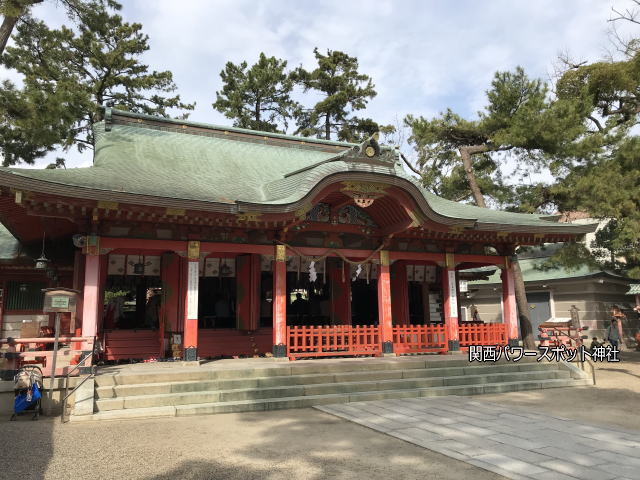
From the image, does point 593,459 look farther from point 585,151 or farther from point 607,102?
point 607,102

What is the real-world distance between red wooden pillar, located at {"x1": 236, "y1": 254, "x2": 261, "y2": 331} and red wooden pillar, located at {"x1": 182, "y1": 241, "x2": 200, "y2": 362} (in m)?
2.41

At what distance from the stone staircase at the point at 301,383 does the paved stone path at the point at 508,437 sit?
71cm

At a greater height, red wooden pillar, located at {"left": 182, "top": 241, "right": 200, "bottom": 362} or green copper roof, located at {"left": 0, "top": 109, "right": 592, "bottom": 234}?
green copper roof, located at {"left": 0, "top": 109, "right": 592, "bottom": 234}

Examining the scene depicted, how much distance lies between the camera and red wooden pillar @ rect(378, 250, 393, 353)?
1248cm

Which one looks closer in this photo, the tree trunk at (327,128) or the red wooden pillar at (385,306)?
the red wooden pillar at (385,306)

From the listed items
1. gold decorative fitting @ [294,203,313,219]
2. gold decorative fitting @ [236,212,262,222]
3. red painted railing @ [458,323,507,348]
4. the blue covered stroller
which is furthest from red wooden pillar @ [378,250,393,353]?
the blue covered stroller

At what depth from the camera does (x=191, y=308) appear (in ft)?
35.2

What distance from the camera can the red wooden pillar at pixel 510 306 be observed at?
13.8 metres

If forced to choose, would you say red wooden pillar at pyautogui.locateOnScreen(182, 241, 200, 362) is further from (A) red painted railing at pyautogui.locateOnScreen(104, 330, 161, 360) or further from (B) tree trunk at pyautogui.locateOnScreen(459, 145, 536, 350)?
(B) tree trunk at pyautogui.locateOnScreen(459, 145, 536, 350)

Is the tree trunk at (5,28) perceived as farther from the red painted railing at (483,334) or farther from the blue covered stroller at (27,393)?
the red painted railing at (483,334)

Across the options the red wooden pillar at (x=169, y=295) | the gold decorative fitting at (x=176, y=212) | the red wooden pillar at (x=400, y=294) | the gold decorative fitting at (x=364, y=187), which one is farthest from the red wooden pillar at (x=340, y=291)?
the gold decorative fitting at (x=176, y=212)

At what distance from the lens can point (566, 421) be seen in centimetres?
745

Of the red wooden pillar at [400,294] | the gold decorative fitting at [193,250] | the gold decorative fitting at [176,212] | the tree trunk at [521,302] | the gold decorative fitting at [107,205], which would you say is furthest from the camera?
the tree trunk at [521,302]

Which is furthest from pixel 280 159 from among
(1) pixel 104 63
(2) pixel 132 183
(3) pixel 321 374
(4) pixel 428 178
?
(1) pixel 104 63
